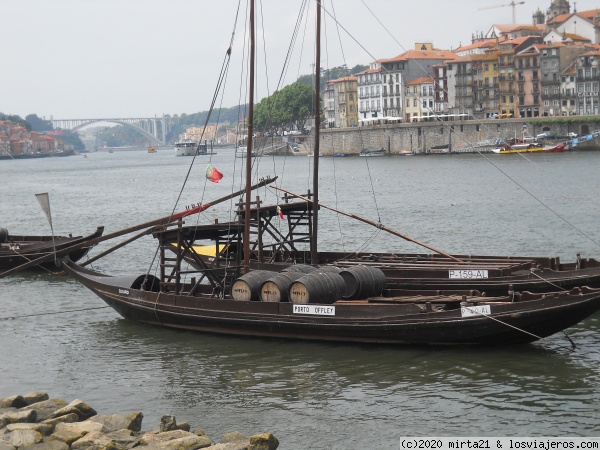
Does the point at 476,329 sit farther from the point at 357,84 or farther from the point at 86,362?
the point at 357,84

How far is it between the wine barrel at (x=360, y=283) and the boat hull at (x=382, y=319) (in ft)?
2.11

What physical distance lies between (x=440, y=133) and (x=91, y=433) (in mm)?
125779

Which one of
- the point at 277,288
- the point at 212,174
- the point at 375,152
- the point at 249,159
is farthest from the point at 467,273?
the point at 375,152

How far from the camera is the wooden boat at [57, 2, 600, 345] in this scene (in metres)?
24.0

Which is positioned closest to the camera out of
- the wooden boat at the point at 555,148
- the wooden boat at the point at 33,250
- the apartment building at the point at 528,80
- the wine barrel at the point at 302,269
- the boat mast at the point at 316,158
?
the wine barrel at the point at 302,269

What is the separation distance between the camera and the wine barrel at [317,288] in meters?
25.5

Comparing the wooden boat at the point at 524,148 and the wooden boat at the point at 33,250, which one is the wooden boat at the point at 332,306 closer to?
the wooden boat at the point at 33,250

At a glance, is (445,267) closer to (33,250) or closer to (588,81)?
(33,250)

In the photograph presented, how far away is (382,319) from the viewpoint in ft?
81.7

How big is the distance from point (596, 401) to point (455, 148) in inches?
4768

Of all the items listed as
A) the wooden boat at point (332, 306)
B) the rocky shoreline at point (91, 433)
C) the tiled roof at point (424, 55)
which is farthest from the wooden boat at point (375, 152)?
the rocky shoreline at point (91, 433)

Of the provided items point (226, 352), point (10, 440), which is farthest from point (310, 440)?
point (226, 352)

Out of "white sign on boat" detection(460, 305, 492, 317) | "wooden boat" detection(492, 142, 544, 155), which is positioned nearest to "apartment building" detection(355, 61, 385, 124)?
"wooden boat" detection(492, 142, 544, 155)

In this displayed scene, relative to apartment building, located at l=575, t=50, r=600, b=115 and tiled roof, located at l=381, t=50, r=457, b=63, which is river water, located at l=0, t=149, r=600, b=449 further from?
tiled roof, located at l=381, t=50, r=457, b=63
